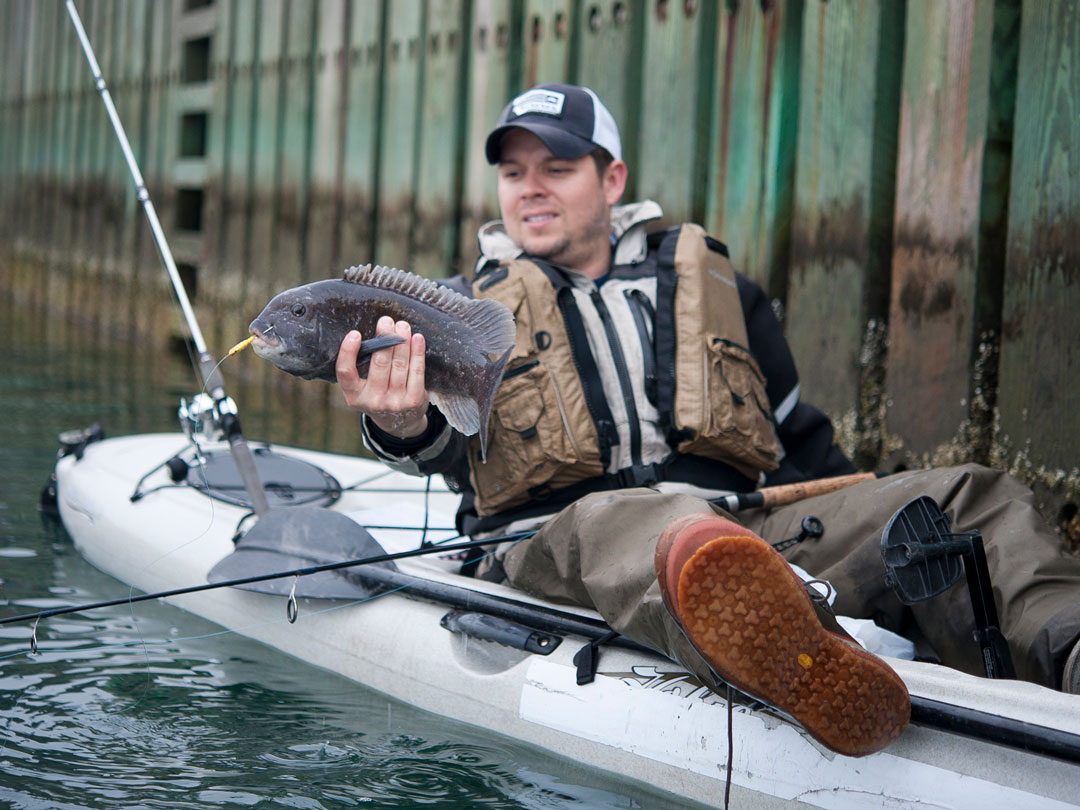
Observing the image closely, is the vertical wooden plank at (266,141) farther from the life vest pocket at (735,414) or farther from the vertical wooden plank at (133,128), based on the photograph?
the life vest pocket at (735,414)

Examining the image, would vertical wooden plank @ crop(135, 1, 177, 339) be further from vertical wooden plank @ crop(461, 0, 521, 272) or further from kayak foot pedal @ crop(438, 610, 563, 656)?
kayak foot pedal @ crop(438, 610, 563, 656)

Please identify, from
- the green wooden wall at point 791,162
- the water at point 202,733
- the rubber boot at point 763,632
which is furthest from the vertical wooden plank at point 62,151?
the rubber boot at point 763,632

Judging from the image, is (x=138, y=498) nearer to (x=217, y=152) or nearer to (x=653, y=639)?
(x=653, y=639)

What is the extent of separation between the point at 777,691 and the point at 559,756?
0.81m

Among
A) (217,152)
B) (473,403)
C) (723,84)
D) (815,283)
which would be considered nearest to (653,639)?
(473,403)

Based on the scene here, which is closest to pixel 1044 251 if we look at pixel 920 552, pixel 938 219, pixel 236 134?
pixel 938 219

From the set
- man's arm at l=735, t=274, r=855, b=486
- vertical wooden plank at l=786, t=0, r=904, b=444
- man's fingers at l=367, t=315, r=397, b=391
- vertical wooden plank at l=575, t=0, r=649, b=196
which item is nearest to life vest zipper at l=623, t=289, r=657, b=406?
man's arm at l=735, t=274, r=855, b=486

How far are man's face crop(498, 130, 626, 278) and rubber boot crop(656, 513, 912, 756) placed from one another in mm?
1458

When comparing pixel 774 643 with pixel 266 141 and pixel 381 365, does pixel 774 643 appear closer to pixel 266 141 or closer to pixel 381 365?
pixel 381 365

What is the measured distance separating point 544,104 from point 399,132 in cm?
421

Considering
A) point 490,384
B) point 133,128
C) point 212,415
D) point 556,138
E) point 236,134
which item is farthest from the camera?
point 133,128

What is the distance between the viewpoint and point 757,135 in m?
5.07

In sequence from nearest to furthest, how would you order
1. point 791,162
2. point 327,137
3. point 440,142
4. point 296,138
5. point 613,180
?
point 613,180
point 791,162
point 440,142
point 327,137
point 296,138

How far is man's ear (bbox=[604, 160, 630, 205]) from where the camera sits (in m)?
3.71
